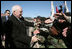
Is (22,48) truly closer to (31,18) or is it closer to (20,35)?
(20,35)

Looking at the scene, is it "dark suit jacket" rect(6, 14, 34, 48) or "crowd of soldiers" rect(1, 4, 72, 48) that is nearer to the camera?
"dark suit jacket" rect(6, 14, 34, 48)

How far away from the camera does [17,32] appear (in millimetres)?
2289

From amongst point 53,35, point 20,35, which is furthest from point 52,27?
point 20,35

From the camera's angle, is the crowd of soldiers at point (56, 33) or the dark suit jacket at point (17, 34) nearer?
the dark suit jacket at point (17, 34)

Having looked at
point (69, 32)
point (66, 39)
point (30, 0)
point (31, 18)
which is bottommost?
point (66, 39)

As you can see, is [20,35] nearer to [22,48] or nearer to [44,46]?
[22,48]

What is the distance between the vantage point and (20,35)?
2.29 metres

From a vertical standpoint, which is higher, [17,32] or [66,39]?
[17,32]

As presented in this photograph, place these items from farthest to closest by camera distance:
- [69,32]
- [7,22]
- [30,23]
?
[30,23] < [69,32] < [7,22]

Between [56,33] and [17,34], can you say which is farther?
[56,33]

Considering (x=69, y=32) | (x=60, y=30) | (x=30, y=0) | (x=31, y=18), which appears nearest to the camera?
(x=69, y=32)

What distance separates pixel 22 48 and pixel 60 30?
101cm

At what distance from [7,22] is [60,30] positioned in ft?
4.04

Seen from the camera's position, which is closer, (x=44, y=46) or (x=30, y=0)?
(x=44, y=46)
